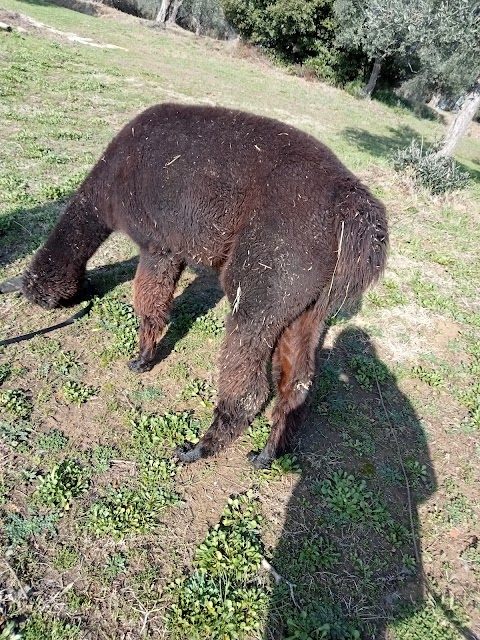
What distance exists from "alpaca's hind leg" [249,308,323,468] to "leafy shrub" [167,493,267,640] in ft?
2.05

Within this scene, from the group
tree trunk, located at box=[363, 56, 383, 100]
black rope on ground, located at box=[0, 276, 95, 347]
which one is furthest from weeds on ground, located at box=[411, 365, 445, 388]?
tree trunk, located at box=[363, 56, 383, 100]

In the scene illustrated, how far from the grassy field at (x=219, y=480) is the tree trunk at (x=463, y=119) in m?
4.23

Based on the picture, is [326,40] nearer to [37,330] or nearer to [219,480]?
[37,330]

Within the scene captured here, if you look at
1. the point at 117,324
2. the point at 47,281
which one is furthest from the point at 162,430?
the point at 47,281

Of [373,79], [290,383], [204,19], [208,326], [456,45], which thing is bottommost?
[208,326]

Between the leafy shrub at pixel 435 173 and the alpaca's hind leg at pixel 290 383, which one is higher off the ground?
the leafy shrub at pixel 435 173

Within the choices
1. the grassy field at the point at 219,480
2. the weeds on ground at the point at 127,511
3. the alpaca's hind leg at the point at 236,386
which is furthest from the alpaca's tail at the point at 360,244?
the weeds on ground at the point at 127,511

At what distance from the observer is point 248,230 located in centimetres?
289

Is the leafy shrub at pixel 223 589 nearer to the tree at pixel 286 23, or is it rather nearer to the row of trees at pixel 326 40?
the row of trees at pixel 326 40

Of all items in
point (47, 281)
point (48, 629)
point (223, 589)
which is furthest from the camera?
point (47, 281)

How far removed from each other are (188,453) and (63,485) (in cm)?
91

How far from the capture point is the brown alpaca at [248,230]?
277 cm

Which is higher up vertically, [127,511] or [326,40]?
[326,40]

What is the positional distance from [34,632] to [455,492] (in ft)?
10.4
